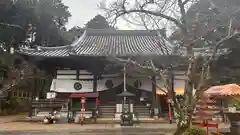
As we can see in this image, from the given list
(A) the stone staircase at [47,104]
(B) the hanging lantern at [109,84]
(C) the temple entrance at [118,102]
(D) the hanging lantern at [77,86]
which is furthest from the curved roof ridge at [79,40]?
(A) the stone staircase at [47,104]

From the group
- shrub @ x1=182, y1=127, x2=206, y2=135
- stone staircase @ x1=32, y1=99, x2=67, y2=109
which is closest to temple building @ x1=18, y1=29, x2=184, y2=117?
stone staircase @ x1=32, y1=99, x2=67, y2=109

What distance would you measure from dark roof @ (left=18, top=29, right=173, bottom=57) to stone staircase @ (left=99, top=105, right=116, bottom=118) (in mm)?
4534

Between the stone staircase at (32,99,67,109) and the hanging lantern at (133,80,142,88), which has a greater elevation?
the hanging lantern at (133,80,142,88)

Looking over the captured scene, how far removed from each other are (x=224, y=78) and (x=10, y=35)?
1053 inches

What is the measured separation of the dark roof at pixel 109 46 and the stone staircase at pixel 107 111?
4.53 meters

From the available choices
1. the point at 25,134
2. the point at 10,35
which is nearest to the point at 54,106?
the point at 25,134

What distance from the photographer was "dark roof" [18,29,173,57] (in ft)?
64.3

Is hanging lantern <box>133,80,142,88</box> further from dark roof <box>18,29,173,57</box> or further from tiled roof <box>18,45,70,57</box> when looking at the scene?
tiled roof <box>18,45,70,57</box>

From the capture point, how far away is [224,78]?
2094cm

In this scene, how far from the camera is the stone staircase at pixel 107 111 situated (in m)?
19.6

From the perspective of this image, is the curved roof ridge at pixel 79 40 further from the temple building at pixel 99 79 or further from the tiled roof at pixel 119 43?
the temple building at pixel 99 79

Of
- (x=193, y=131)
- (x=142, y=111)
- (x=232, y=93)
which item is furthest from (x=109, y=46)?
(x=193, y=131)

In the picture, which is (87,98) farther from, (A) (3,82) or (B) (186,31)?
(A) (3,82)

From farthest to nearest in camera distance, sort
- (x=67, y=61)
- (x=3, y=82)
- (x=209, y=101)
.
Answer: (x=3, y=82) → (x=67, y=61) → (x=209, y=101)
